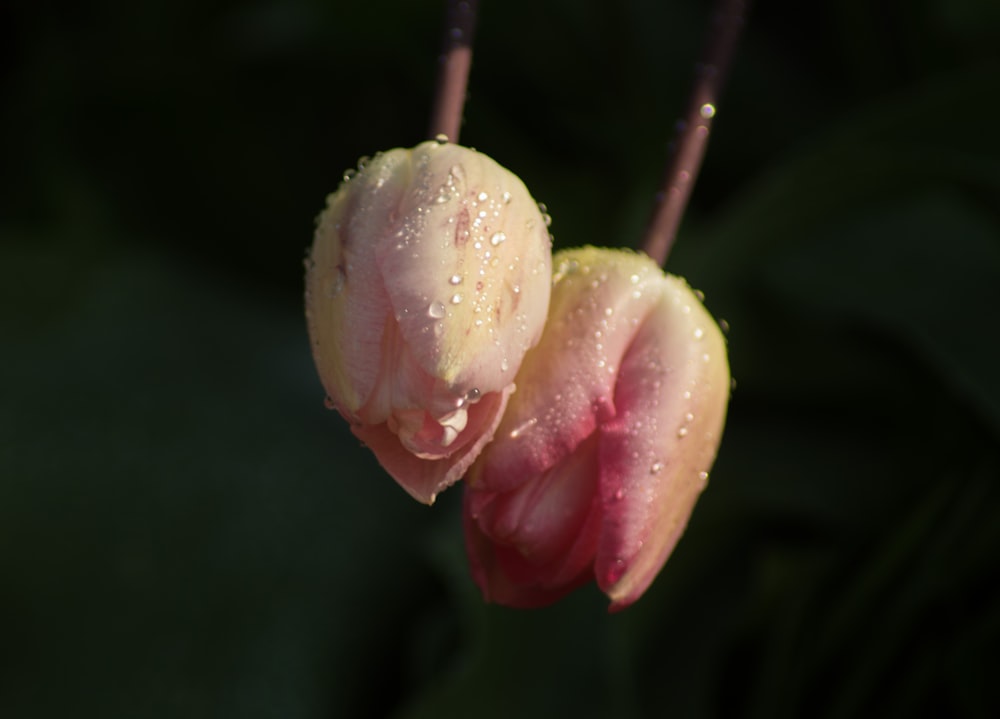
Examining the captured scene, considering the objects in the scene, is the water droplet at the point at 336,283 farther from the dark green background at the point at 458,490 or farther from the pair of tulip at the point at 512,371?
the dark green background at the point at 458,490

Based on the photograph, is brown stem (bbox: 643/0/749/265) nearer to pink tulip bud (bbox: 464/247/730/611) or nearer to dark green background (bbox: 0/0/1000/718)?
pink tulip bud (bbox: 464/247/730/611)

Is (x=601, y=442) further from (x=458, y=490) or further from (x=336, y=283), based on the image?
(x=458, y=490)

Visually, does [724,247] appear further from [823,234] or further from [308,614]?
[308,614]

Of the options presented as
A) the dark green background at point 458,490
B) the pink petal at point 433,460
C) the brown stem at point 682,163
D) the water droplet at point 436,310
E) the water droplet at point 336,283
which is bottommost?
the dark green background at point 458,490

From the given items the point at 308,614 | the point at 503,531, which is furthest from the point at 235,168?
the point at 503,531

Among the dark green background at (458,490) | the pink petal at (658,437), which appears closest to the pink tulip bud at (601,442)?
the pink petal at (658,437)

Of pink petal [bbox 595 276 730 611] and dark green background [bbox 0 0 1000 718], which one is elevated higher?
pink petal [bbox 595 276 730 611]

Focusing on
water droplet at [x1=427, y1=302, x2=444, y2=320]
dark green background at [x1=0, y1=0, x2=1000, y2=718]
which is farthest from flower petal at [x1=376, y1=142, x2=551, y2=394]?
dark green background at [x1=0, y1=0, x2=1000, y2=718]

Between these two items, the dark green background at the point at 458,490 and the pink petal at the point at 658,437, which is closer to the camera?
the pink petal at the point at 658,437
